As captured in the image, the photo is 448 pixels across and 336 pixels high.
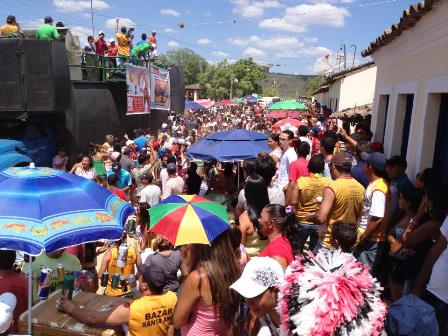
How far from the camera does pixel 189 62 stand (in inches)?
3903

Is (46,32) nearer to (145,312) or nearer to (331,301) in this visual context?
(145,312)

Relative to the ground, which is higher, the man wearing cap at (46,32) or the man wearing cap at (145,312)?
the man wearing cap at (46,32)

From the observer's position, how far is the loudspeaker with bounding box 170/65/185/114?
1967 cm

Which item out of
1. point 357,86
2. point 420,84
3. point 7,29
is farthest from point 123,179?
point 357,86

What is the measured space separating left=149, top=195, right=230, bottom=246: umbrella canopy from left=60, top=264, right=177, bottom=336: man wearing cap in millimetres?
331

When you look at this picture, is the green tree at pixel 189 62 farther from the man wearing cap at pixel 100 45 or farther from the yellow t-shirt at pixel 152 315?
the yellow t-shirt at pixel 152 315

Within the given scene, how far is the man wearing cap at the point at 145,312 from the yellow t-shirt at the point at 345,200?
2.06 m

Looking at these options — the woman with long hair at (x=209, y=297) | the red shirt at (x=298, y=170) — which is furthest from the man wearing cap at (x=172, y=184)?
the woman with long hair at (x=209, y=297)

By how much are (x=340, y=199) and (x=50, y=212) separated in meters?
2.85

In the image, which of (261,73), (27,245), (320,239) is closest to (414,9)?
(320,239)

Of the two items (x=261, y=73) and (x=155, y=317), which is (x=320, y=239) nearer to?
(x=155, y=317)

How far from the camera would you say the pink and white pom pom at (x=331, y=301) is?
201 cm

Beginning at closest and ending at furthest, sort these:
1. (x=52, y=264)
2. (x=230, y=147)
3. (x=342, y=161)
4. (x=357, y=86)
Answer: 1. (x=52, y=264)
2. (x=342, y=161)
3. (x=230, y=147)
4. (x=357, y=86)

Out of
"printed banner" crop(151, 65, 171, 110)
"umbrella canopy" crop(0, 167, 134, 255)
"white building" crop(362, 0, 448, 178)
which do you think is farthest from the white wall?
"printed banner" crop(151, 65, 171, 110)
